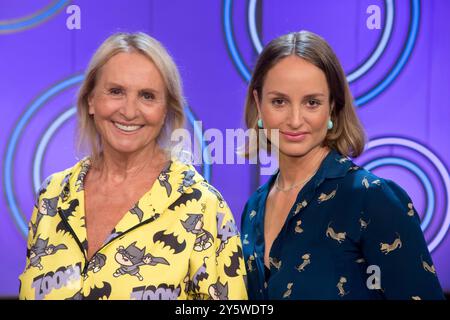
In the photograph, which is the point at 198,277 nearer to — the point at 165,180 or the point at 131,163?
the point at 165,180

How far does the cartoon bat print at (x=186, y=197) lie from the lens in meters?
1.93

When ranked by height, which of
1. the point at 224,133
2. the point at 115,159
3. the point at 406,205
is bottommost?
the point at 406,205

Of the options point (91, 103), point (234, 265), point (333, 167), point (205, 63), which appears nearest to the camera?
point (234, 265)

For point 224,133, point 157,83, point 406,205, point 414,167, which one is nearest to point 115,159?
point 157,83

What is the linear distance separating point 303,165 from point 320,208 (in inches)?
8.1

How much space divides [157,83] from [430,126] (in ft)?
6.88

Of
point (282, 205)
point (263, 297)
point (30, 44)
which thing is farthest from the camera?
point (30, 44)

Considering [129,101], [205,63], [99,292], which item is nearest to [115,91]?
[129,101]

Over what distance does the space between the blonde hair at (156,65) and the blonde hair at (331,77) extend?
1.02ft

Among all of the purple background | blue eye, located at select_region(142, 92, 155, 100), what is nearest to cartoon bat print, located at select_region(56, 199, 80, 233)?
blue eye, located at select_region(142, 92, 155, 100)

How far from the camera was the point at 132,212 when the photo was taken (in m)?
1.92

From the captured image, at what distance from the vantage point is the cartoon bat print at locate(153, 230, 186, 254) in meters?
1.85

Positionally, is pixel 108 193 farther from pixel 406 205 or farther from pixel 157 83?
pixel 406 205
